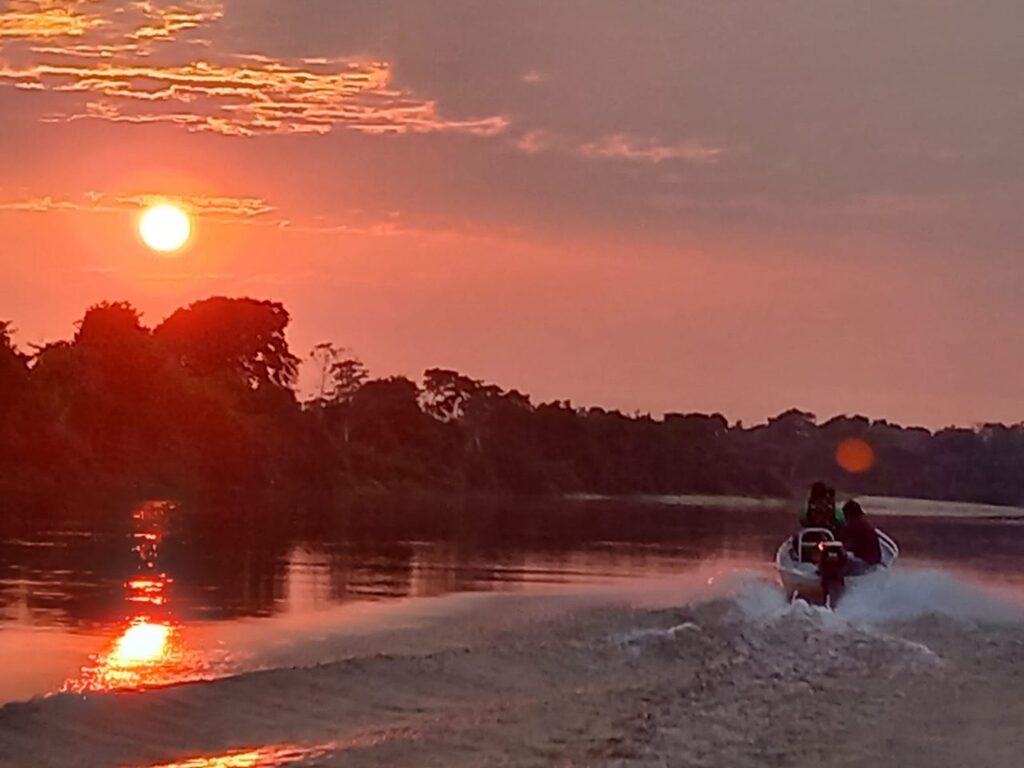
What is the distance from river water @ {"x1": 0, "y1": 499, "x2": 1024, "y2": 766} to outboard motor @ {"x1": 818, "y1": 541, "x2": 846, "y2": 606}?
0.54 meters

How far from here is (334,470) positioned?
86875 millimetres

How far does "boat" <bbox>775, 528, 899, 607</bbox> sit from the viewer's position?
25.5 m

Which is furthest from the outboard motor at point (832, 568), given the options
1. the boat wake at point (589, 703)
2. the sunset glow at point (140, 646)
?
the sunset glow at point (140, 646)

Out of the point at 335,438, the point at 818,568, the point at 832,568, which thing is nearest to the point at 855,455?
the point at 335,438

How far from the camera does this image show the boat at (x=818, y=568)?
2548 centimetres

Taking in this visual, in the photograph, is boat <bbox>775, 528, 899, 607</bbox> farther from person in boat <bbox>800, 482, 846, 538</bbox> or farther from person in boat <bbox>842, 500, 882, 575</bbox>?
person in boat <bbox>800, 482, 846, 538</bbox>

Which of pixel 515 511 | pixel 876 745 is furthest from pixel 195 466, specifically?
pixel 876 745

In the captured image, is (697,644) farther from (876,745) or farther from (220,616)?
(220,616)

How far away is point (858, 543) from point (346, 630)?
973cm

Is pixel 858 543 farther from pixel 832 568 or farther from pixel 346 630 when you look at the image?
pixel 346 630

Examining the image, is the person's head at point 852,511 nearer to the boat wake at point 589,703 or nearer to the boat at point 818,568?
the boat at point 818,568

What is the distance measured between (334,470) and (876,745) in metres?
74.8

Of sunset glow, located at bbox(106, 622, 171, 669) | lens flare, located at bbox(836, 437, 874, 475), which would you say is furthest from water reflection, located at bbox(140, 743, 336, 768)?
lens flare, located at bbox(836, 437, 874, 475)

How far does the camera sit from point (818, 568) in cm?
2598
